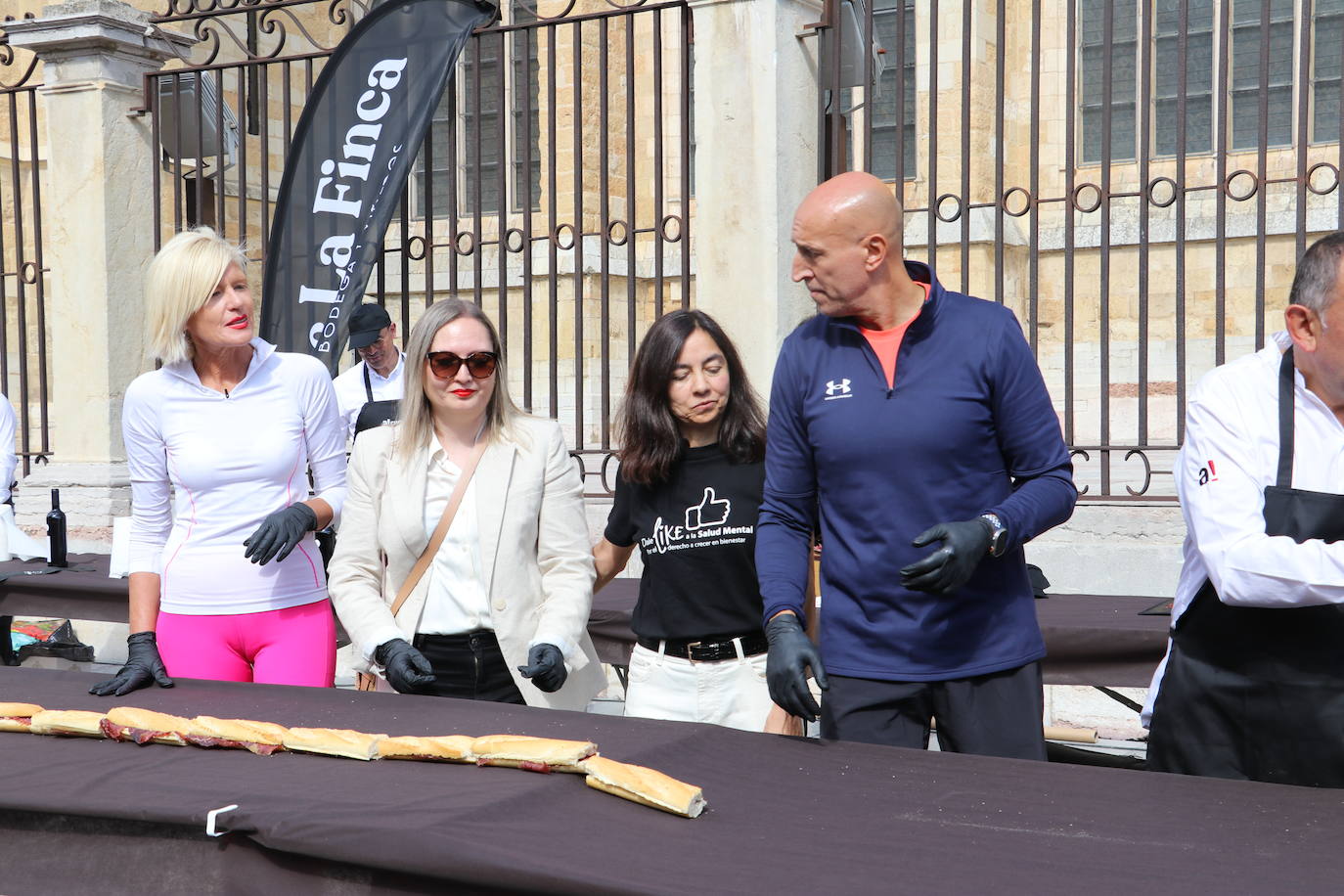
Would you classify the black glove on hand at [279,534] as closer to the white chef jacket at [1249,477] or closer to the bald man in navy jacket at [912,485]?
the bald man in navy jacket at [912,485]

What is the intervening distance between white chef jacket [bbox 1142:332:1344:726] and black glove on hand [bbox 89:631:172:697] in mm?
2070

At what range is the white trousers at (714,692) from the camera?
3078 mm

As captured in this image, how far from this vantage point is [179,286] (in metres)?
3.20

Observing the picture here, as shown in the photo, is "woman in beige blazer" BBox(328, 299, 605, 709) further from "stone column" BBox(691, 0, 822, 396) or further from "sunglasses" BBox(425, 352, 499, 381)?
"stone column" BBox(691, 0, 822, 396)

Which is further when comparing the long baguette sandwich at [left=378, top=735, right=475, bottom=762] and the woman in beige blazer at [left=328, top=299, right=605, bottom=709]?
the woman in beige blazer at [left=328, top=299, right=605, bottom=709]

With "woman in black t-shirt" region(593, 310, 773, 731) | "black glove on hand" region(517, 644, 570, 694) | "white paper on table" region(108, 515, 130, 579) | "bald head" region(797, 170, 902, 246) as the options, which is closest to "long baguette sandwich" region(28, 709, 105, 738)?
"black glove on hand" region(517, 644, 570, 694)

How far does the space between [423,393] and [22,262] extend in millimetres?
5836

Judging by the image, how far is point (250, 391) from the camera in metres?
3.31

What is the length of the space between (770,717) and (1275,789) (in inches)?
47.4

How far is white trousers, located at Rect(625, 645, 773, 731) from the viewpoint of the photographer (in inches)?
121

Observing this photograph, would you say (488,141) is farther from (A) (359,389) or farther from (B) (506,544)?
(B) (506,544)

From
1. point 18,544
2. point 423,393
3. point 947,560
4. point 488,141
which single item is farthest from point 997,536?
point 488,141

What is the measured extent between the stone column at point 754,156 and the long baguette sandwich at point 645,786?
3789 mm

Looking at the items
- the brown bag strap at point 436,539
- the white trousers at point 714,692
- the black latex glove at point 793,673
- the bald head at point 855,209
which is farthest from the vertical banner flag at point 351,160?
the black latex glove at point 793,673
